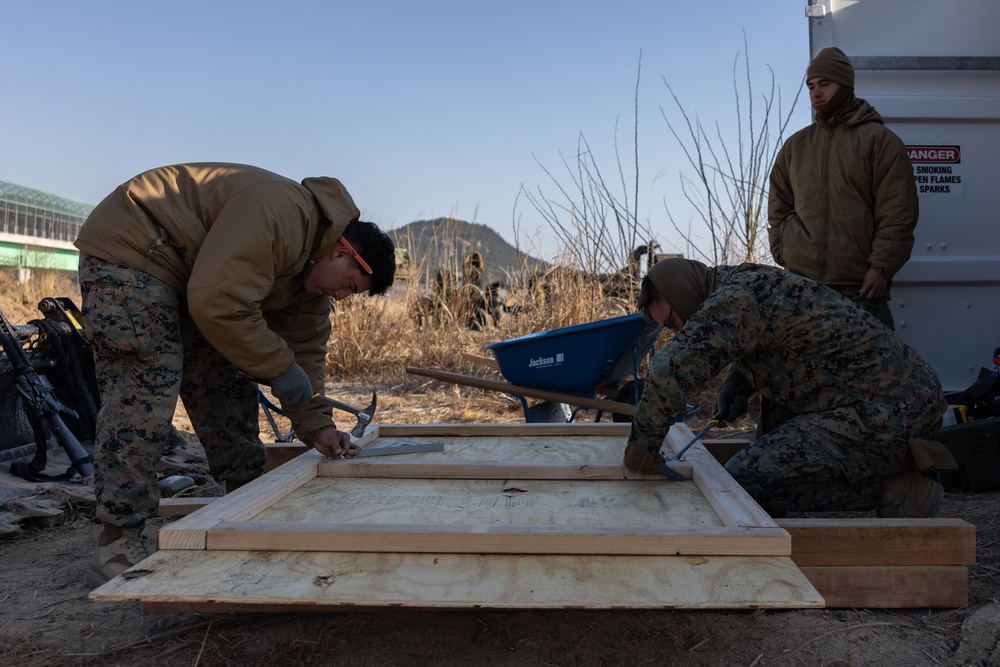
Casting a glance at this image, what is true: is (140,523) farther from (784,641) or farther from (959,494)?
(959,494)

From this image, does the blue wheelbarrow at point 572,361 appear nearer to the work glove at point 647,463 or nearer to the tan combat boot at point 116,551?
the work glove at point 647,463

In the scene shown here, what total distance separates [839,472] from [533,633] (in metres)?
1.19

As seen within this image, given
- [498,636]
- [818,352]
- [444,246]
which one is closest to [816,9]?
[818,352]

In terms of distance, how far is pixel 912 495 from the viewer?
8.67 feet

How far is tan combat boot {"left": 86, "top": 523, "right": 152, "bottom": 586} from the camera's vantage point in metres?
2.41

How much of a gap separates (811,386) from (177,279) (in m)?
2.11

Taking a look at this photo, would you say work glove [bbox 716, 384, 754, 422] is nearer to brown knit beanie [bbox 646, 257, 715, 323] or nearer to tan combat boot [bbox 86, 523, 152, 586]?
brown knit beanie [bbox 646, 257, 715, 323]

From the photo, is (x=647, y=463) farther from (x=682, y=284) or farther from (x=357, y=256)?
(x=357, y=256)

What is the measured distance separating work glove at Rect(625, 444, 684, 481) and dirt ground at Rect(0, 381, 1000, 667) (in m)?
0.41

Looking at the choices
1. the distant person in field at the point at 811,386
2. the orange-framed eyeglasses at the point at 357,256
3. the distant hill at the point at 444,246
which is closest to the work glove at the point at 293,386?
the orange-framed eyeglasses at the point at 357,256

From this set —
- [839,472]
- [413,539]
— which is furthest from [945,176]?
[413,539]

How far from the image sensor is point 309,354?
10.2 feet

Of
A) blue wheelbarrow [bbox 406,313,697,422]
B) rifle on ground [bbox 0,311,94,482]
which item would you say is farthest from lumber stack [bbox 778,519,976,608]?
rifle on ground [bbox 0,311,94,482]

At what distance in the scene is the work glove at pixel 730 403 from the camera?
3063mm
